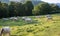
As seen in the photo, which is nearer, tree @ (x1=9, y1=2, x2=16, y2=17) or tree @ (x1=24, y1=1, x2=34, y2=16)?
tree @ (x1=9, y1=2, x2=16, y2=17)

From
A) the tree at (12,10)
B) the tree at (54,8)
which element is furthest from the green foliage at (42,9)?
the tree at (12,10)

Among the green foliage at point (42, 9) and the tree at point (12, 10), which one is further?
the green foliage at point (42, 9)

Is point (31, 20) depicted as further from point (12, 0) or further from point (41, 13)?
point (12, 0)

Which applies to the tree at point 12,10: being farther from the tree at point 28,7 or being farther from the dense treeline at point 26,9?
the tree at point 28,7

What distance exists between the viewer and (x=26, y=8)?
7.92 meters

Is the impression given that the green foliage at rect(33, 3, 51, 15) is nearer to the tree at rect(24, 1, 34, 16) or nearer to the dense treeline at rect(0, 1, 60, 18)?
the dense treeline at rect(0, 1, 60, 18)

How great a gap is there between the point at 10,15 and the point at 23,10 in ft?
2.05

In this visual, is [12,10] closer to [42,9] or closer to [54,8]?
[42,9]

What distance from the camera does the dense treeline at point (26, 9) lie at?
7192mm

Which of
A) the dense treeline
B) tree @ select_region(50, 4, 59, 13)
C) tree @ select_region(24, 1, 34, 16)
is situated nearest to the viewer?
the dense treeline

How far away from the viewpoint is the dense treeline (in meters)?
7.19

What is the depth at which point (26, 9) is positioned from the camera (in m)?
7.84

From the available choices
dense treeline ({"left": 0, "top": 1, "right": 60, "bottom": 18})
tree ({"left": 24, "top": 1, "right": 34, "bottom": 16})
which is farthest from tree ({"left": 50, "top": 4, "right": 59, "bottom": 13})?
tree ({"left": 24, "top": 1, "right": 34, "bottom": 16})

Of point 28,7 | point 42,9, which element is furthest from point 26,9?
point 42,9
